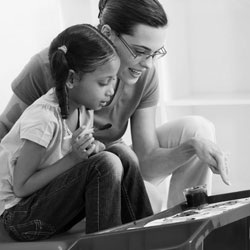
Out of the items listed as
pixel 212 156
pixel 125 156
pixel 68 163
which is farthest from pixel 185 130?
pixel 68 163

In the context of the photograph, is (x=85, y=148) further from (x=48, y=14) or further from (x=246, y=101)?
(x=48, y=14)

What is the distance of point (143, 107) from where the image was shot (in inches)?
55.5

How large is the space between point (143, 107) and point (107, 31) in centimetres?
21

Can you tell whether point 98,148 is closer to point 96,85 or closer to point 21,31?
point 96,85

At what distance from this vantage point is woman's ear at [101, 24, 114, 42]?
49.8 inches

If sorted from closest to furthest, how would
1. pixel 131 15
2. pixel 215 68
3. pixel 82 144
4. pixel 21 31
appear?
pixel 82 144, pixel 131 15, pixel 21 31, pixel 215 68

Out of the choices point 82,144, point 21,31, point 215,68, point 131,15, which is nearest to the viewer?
point 82,144

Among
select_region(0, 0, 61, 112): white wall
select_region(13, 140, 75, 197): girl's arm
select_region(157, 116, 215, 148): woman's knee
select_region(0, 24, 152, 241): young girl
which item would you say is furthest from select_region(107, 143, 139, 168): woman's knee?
select_region(0, 0, 61, 112): white wall

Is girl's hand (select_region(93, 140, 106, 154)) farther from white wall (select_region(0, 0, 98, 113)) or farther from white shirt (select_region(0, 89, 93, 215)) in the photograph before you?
white wall (select_region(0, 0, 98, 113))

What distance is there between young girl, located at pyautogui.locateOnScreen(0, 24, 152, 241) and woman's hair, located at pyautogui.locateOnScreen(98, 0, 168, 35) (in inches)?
3.0

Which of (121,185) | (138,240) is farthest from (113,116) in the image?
(138,240)

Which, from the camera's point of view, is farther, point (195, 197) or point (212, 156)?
point (212, 156)

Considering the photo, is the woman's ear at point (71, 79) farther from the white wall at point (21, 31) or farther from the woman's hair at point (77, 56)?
the white wall at point (21, 31)

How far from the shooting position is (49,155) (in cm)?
117
